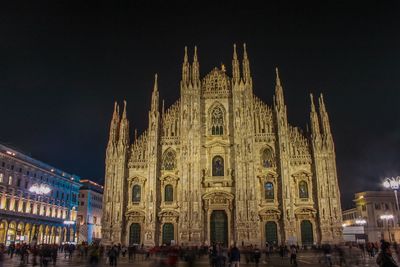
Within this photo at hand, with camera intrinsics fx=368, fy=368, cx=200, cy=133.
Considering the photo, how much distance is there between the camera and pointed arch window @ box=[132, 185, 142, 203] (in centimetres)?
4731

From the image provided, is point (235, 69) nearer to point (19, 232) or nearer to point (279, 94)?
point (279, 94)

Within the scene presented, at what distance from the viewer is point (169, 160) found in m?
48.2

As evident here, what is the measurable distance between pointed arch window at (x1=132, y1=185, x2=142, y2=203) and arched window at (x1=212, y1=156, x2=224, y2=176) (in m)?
10.0

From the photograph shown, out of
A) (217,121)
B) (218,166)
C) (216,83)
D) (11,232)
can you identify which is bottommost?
(11,232)

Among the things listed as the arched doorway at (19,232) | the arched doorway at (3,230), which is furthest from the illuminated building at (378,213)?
the arched doorway at (3,230)

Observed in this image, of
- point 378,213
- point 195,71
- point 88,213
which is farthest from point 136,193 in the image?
point 378,213

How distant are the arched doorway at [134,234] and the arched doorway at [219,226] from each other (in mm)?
9228

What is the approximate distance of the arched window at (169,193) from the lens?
46.8 metres

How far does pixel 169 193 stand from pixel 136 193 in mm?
4347

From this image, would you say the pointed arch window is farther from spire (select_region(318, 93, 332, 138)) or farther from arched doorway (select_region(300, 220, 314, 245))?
spire (select_region(318, 93, 332, 138))

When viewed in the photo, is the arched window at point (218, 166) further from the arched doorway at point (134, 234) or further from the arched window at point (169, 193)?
the arched doorway at point (134, 234)

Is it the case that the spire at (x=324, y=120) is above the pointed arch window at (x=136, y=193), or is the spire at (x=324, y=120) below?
above

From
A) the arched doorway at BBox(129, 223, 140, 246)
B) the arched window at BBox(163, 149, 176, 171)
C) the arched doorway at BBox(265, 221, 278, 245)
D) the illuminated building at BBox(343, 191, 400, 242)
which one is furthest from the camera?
the illuminated building at BBox(343, 191, 400, 242)

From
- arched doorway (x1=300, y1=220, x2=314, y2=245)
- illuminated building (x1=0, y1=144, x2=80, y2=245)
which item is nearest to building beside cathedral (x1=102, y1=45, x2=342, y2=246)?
arched doorway (x1=300, y1=220, x2=314, y2=245)
